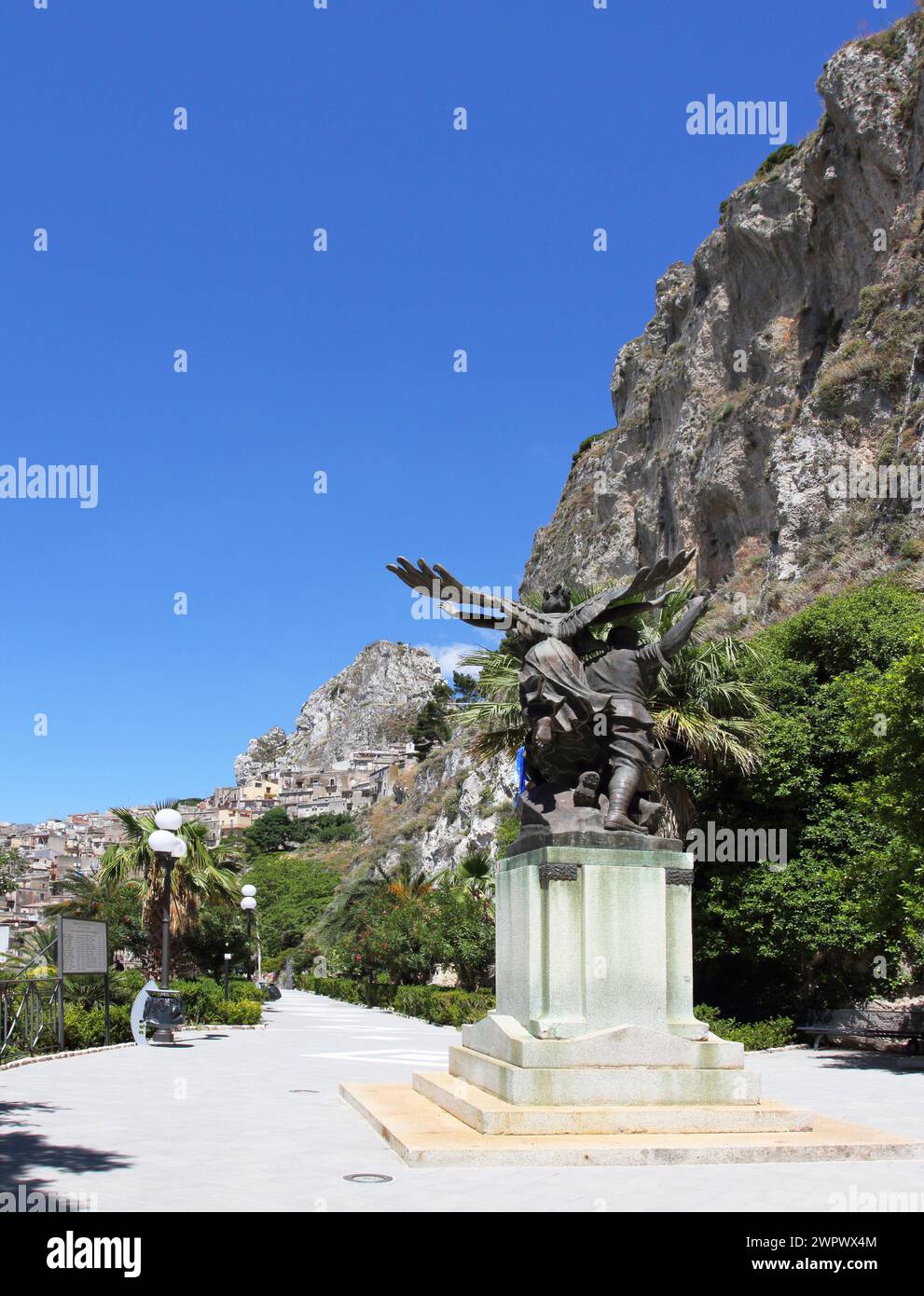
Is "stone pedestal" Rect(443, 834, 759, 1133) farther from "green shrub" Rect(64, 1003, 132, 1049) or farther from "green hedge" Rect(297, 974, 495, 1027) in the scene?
"green shrub" Rect(64, 1003, 132, 1049)

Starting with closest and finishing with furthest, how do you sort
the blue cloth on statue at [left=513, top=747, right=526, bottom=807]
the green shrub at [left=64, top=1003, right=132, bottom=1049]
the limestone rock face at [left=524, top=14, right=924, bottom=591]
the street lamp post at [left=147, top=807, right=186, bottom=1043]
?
the blue cloth on statue at [left=513, top=747, right=526, bottom=807] < the green shrub at [left=64, top=1003, right=132, bottom=1049] < the street lamp post at [left=147, top=807, right=186, bottom=1043] < the limestone rock face at [left=524, top=14, right=924, bottom=591]

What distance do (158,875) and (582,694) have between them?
1456cm

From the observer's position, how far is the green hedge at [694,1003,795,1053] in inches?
706

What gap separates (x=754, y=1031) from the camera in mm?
18203

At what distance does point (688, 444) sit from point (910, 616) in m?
38.5

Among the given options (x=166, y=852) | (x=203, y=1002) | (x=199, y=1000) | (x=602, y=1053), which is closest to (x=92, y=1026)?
(x=166, y=852)

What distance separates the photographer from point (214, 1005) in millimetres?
23672

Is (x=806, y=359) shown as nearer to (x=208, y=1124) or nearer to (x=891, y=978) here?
(x=891, y=978)

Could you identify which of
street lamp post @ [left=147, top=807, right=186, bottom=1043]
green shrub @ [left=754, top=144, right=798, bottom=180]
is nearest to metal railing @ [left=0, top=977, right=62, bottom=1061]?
street lamp post @ [left=147, top=807, right=186, bottom=1043]

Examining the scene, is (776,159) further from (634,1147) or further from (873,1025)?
(634,1147)

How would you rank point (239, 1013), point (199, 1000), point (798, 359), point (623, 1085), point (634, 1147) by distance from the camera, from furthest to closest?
point (798, 359) → point (239, 1013) → point (199, 1000) → point (623, 1085) → point (634, 1147)

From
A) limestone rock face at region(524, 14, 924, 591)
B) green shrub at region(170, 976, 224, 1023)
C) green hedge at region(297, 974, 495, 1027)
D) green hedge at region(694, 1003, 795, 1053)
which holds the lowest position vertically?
green hedge at region(297, 974, 495, 1027)

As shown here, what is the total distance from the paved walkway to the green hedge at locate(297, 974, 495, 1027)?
4.25m

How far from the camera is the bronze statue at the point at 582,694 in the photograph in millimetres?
9023
